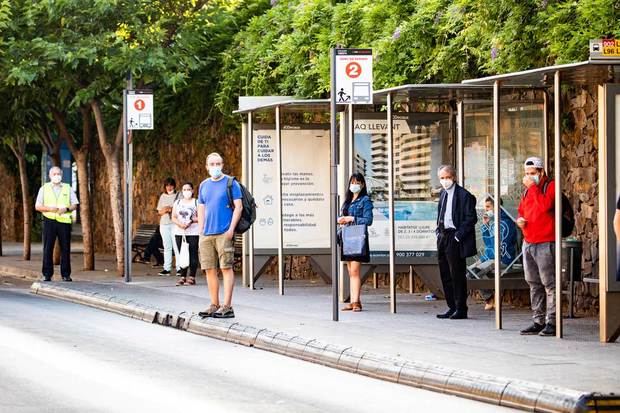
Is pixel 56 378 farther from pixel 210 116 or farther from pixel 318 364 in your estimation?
pixel 210 116

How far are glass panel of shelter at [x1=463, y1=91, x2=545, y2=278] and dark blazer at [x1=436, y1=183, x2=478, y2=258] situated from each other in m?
0.83

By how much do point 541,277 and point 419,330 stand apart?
A: 1.47 m

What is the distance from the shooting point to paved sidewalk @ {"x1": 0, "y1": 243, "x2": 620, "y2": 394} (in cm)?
1245

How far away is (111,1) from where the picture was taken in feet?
85.8

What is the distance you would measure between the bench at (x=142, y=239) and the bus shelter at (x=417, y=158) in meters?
7.80

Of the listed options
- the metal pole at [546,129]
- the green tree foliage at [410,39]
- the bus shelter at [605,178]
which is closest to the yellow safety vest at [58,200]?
the green tree foliage at [410,39]

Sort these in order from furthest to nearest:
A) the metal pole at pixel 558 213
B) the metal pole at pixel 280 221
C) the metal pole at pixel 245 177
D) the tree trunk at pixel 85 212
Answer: the tree trunk at pixel 85 212, the metal pole at pixel 245 177, the metal pole at pixel 280 221, the metal pole at pixel 558 213

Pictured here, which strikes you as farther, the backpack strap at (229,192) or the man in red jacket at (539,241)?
the backpack strap at (229,192)

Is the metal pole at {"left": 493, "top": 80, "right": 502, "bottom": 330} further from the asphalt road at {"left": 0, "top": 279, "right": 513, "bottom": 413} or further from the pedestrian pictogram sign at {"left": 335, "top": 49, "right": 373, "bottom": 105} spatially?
the asphalt road at {"left": 0, "top": 279, "right": 513, "bottom": 413}

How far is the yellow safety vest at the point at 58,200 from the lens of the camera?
24.6m

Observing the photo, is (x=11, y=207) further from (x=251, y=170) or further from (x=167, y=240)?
(x=251, y=170)

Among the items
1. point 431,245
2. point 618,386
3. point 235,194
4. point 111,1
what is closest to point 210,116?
point 111,1

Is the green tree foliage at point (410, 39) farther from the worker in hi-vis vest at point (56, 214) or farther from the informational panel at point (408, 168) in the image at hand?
the worker in hi-vis vest at point (56, 214)

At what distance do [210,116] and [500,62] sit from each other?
12251 mm
